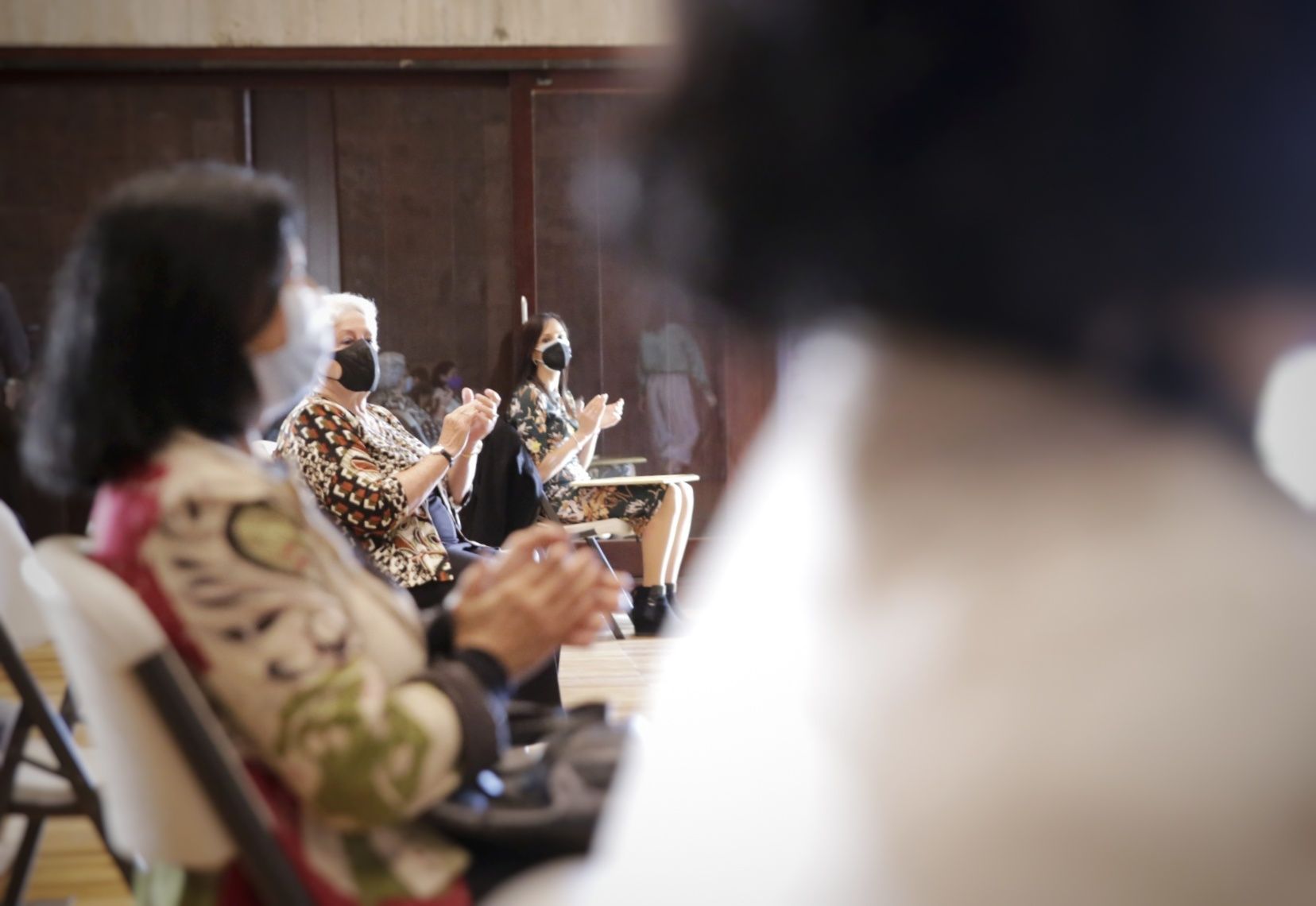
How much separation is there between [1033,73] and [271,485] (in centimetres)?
82

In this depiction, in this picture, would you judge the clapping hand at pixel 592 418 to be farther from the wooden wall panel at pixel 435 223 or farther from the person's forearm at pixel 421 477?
the person's forearm at pixel 421 477

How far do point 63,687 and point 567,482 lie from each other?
2.15 m

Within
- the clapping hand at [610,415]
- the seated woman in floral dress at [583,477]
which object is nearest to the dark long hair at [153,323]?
the seated woman in floral dress at [583,477]

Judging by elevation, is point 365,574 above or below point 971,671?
below

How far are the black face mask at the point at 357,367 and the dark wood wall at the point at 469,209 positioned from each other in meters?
4.02

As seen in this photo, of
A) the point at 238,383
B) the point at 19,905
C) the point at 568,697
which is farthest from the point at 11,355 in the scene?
the point at 238,383

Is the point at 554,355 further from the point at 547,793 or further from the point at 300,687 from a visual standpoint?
the point at 300,687

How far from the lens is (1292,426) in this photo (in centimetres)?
48

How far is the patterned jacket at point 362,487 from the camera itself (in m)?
2.99

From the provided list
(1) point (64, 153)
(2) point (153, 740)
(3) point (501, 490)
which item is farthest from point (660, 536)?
(2) point (153, 740)

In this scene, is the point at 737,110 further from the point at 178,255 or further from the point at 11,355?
the point at 11,355

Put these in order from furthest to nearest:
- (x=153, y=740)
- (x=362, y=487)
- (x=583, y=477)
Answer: (x=583, y=477) → (x=362, y=487) → (x=153, y=740)

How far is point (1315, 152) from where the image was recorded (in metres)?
0.47

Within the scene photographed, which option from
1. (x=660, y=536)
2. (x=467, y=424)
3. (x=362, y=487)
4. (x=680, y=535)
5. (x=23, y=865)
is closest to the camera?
(x=23, y=865)
